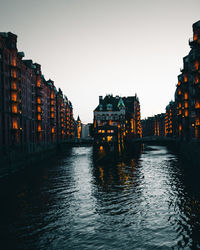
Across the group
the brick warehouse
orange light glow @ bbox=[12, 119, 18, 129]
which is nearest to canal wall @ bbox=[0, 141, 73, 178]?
the brick warehouse

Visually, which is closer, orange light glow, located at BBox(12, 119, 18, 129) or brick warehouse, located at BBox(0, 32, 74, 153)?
brick warehouse, located at BBox(0, 32, 74, 153)

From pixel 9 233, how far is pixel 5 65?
168 ft

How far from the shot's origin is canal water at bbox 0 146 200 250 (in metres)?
18.6

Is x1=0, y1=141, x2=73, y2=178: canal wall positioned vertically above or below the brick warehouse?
below

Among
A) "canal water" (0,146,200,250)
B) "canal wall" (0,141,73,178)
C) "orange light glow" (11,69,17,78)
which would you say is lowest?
"canal water" (0,146,200,250)

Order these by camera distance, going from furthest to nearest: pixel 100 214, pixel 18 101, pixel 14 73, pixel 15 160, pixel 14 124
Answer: pixel 14 124 < pixel 18 101 < pixel 14 73 < pixel 15 160 < pixel 100 214

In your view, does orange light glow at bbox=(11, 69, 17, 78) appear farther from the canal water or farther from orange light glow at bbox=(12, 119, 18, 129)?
the canal water

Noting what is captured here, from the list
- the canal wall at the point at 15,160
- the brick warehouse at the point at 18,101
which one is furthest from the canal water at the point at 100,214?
the brick warehouse at the point at 18,101

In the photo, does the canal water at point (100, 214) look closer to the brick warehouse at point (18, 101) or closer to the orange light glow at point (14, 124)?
the brick warehouse at point (18, 101)

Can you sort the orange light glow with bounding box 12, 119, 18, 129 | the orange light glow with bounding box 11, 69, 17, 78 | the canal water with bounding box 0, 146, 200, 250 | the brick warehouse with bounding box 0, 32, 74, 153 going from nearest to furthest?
the canal water with bounding box 0, 146, 200, 250 < the brick warehouse with bounding box 0, 32, 74, 153 < the orange light glow with bounding box 11, 69, 17, 78 < the orange light glow with bounding box 12, 119, 18, 129

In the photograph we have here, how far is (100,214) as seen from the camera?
24156mm

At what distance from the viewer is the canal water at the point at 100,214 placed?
1859 centimetres

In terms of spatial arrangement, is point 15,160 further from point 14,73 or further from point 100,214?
point 100,214

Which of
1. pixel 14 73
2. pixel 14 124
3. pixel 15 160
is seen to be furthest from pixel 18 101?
pixel 15 160
